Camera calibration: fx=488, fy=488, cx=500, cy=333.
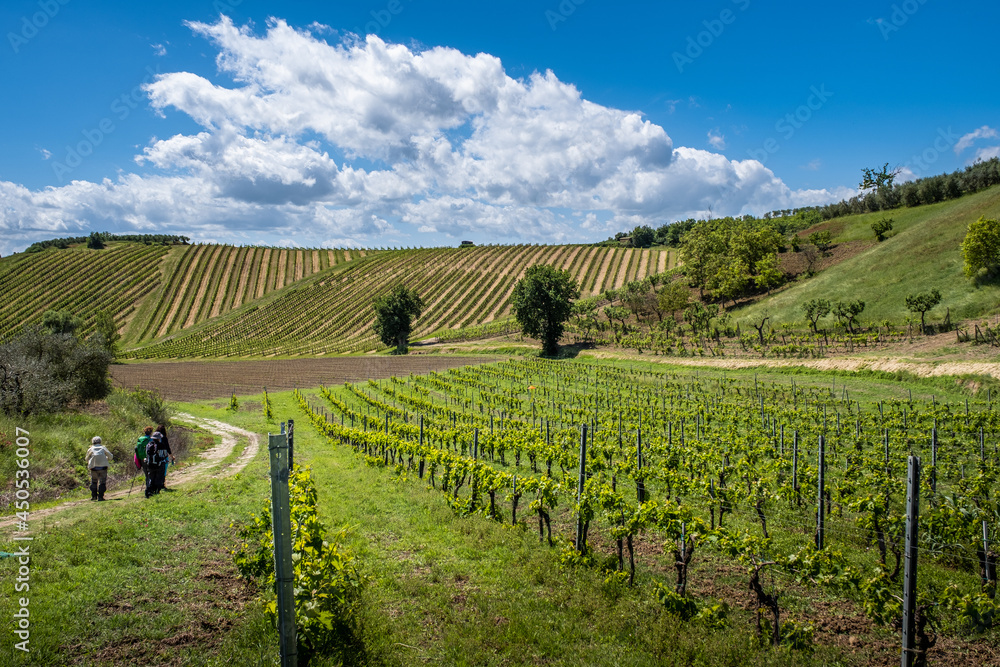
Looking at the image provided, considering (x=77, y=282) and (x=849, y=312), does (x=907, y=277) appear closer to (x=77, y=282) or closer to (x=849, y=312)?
(x=849, y=312)

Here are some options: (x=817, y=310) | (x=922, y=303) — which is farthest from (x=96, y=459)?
(x=817, y=310)

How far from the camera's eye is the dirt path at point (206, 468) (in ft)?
36.8

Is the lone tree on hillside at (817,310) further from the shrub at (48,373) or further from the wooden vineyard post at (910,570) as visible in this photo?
the shrub at (48,373)

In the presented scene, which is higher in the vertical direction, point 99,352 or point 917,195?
point 917,195

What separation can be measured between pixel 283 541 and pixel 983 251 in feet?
200

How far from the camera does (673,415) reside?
2333 cm

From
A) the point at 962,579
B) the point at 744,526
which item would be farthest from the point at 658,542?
the point at 962,579

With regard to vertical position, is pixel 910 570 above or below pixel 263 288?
below

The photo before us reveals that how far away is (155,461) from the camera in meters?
12.7

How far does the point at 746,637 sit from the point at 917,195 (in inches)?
4146

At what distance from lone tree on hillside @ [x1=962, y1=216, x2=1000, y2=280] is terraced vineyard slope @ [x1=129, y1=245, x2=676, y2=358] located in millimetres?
56405

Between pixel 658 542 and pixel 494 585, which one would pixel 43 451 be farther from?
pixel 658 542

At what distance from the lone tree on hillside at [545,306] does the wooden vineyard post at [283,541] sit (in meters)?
55.6

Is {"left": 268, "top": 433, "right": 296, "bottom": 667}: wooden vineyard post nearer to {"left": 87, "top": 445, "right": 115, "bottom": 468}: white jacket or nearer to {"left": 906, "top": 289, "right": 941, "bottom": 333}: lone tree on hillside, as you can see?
{"left": 87, "top": 445, "right": 115, "bottom": 468}: white jacket
